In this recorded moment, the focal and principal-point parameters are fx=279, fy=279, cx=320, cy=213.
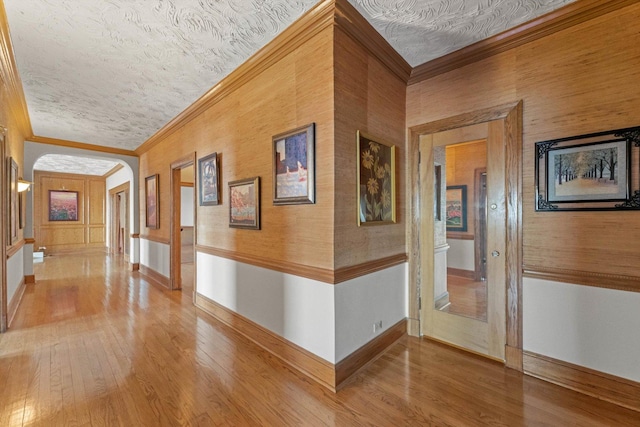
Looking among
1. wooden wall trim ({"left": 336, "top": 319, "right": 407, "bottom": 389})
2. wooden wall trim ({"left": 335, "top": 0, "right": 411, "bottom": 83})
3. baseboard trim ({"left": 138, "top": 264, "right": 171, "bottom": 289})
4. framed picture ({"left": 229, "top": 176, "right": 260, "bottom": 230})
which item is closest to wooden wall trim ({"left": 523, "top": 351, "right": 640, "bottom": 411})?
wooden wall trim ({"left": 336, "top": 319, "right": 407, "bottom": 389})

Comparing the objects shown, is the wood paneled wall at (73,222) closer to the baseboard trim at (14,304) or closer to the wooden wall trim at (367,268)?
the baseboard trim at (14,304)

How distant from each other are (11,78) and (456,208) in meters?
4.96

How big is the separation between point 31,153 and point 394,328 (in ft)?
23.7

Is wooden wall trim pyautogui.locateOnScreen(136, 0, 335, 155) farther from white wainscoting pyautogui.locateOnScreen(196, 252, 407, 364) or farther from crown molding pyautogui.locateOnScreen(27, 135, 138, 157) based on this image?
crown molding pyautogui.locateOnScreen(27, 135, 138, 157)

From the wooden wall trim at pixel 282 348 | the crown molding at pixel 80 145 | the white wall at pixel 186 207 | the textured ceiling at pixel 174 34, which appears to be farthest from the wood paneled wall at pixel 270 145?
the white wall at pixel 186 207

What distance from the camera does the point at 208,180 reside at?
12.1 ft

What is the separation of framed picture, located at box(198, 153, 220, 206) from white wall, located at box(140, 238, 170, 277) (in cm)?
180

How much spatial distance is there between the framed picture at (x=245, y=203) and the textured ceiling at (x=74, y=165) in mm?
5978

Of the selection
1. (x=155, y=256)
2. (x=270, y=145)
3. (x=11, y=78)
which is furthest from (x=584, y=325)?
(x=155, y=256)

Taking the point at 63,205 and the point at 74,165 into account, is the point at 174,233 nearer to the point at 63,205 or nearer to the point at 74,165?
the point at 74,165

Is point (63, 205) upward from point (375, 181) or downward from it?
upward

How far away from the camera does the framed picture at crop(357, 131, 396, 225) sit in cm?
235

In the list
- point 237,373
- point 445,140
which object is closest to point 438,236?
point 445,140

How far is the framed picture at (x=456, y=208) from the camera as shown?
277 centimetres
